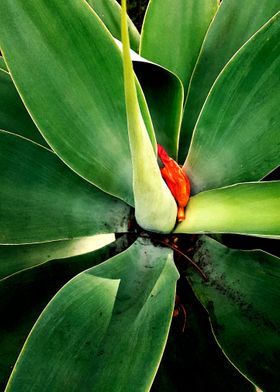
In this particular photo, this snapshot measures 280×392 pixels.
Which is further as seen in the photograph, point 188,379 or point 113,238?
point 113,238

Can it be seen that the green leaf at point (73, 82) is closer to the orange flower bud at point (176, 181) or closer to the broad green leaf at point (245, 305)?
the orange flower bud at point (176, 181)

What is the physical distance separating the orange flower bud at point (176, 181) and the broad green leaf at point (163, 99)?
0.05 meters

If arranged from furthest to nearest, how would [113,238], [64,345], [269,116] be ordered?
[113,238]
[269,116]
[64,345]

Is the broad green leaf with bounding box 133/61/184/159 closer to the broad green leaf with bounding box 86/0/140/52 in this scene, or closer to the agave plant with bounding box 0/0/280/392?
the agave plant with bounding box 0/0/280/392

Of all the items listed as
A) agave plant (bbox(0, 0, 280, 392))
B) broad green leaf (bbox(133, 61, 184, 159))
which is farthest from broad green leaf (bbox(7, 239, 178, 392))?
broad green leaf (bbox(133, 61, 184, 159))

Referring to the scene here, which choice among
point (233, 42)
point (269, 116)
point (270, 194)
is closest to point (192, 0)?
point (233, 42)

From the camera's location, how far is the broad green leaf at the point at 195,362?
0.68m

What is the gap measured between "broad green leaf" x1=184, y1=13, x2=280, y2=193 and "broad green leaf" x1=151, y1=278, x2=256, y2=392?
22cm

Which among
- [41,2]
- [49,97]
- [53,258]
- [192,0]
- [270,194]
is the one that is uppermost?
[192,0]

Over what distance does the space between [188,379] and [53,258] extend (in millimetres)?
298

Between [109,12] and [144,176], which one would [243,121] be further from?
[109,12]

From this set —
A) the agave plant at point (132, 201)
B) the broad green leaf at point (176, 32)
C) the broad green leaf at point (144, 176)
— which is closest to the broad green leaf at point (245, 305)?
the agave plant at point (132, 201)

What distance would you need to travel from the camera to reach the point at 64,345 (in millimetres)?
590

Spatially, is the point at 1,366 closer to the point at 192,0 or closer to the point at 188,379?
the point at 188,379
